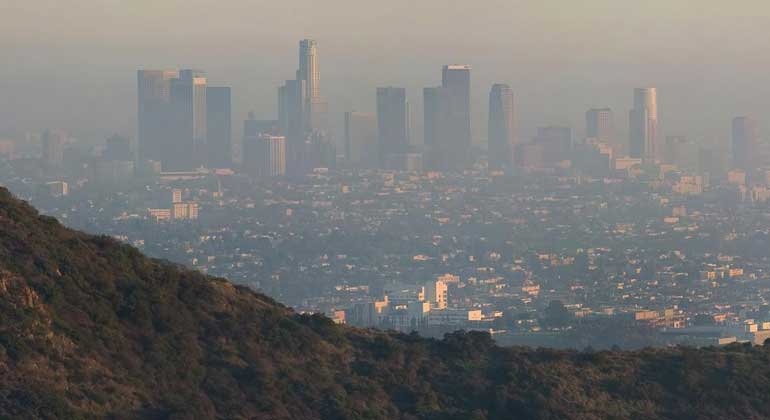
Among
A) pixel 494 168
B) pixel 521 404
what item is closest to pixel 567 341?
pixel 521 404

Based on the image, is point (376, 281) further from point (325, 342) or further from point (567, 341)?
point (325, 342)

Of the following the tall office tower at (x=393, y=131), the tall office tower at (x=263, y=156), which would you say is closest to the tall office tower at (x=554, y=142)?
the tall office tower at (x=393, y=131)

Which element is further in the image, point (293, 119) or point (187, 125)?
point (293, 119)

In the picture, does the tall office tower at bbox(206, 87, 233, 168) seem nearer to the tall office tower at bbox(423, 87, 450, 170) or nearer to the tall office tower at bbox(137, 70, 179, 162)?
the tall office tower at bbox(137, 70, 179, 162)

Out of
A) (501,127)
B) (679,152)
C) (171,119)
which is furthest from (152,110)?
(679,152)

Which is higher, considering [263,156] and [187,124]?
[187,124]

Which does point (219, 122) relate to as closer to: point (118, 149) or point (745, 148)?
point (118, 149)

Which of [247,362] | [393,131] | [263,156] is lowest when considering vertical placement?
[247,362]
